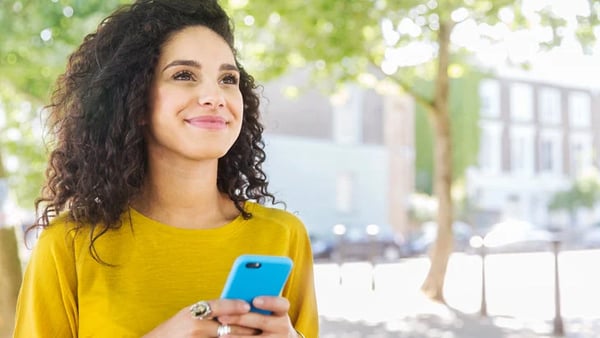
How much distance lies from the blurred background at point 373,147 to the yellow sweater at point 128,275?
439 millimetres

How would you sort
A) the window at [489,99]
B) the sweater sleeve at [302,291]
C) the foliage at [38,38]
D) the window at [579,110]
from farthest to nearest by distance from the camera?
1. the window at [579,110]
2. the window at [489,99]
3. the foliage at [38,38]
4. the sweater sleeve at [302,291]

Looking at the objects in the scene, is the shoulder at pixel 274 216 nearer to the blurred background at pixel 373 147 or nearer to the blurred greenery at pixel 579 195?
the blurred background at pixel 373 147

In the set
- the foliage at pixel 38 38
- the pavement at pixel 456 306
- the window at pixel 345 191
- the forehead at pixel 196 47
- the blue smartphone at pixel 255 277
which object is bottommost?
the pavement at pixel 456 306

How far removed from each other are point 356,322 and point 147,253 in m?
9.78

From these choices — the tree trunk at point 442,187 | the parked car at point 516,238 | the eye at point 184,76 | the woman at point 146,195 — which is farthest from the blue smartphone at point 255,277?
the parked car at point 516,238

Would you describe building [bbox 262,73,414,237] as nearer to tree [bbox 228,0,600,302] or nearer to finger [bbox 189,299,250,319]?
tree [bbox 228,0,600,302]

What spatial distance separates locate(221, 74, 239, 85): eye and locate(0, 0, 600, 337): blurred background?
0.52 metres

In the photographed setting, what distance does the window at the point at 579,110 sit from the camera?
164ft

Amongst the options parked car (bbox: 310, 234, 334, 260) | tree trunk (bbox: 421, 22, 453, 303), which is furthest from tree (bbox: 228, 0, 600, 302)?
parked car (bbox: 310, 234, 334, 260)

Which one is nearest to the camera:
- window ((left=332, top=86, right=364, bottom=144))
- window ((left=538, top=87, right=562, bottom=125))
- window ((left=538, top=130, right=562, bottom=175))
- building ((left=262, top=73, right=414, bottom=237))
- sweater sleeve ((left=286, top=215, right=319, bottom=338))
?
sweater sleeve ((left=286, top=215, right=319, bottom=338))

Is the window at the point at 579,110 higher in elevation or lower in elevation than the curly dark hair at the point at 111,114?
higher

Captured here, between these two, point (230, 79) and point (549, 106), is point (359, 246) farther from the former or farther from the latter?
point (549, 106)

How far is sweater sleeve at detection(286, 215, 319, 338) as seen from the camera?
7.57 ft

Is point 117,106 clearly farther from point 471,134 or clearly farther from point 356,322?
point 471,134
